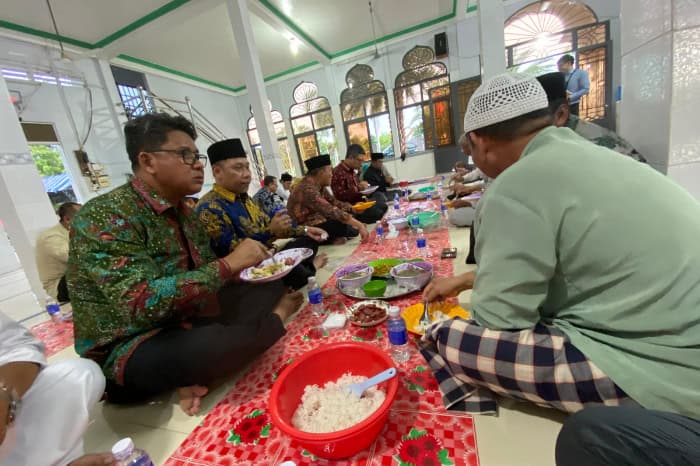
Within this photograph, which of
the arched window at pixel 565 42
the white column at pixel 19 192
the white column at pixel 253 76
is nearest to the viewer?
the white column at pixel 19 192

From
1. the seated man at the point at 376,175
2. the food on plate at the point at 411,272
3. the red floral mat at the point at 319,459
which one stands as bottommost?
the red floral mat at the point at 319,459

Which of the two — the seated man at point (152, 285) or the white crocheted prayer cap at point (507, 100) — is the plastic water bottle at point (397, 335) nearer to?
the seated man at point (152, 285)

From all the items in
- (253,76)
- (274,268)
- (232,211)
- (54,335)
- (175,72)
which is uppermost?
(175,72)

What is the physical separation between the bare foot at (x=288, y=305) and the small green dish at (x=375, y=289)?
445 mm

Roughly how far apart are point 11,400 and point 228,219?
1.43m

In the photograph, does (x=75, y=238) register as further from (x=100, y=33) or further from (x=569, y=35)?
(x=569, y=35)

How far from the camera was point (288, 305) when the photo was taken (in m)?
1.73

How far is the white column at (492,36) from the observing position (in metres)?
3.97

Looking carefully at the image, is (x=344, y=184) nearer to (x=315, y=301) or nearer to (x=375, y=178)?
(x=375, y=178)

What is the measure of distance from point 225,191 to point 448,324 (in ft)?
6.04

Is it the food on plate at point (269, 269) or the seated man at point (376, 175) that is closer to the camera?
the food on plate at point (269, 269)

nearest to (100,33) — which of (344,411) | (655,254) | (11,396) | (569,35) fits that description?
(11,396)

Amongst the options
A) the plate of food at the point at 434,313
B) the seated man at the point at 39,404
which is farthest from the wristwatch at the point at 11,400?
the plate of food at the point at 434,313

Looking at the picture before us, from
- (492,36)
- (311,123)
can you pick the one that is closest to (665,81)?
(492,36)
